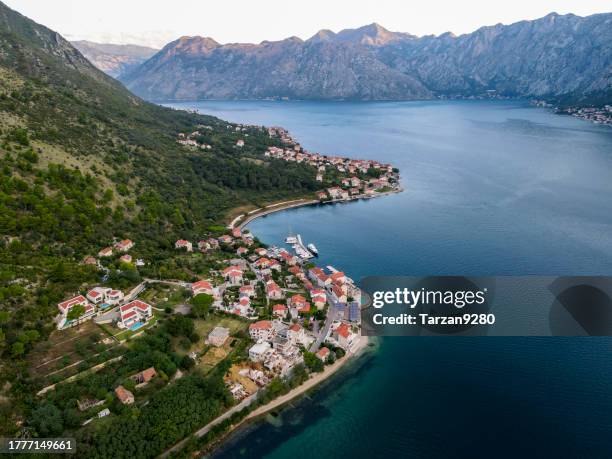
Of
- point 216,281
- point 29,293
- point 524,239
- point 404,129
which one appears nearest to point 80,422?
point 29,293

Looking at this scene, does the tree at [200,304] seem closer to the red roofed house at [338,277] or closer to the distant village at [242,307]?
the distant village at [242,307]

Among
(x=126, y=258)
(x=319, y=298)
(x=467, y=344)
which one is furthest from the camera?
(x=126, y=258)

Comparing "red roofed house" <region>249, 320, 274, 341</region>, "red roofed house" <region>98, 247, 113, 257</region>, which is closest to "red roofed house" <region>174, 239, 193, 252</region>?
"red roofed house" <region>98, 247, 113, 257</region>

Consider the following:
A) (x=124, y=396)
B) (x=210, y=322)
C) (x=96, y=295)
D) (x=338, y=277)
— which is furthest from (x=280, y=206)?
(x=124, y=396)

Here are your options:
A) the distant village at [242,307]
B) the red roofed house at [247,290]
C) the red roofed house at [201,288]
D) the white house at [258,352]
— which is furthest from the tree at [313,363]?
the red roofed house at [201,288]

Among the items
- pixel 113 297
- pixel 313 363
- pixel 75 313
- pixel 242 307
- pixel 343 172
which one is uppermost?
pixel 343 172

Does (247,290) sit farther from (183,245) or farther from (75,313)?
(75,313)
